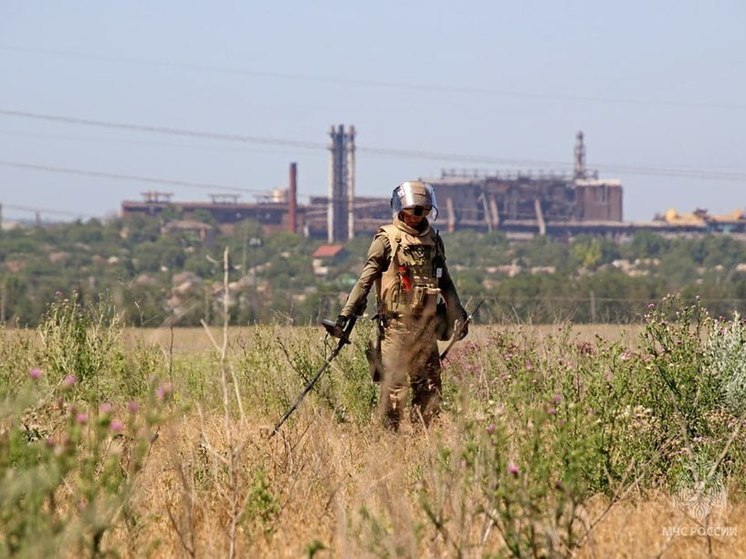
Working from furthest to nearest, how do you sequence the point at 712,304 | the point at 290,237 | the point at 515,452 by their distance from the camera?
the point at 290,237 → the point at 712,304 → the point at 515,452

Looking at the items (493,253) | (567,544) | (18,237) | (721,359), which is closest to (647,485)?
(721,359)

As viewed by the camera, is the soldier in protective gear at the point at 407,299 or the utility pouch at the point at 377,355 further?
the utility pouch at the point at 377,355

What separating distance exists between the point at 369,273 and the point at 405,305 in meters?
0.32

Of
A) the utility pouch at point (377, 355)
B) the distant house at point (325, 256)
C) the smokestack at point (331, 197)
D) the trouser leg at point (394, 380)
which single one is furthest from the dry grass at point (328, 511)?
the smokestack at point (331, 197)

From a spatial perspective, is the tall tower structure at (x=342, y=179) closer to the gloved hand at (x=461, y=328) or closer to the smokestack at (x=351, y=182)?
the smokestack at (x=351, y=182)

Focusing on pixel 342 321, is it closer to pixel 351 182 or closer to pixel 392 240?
pixel 392 240

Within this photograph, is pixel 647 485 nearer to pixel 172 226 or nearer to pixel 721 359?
pixel 721 359

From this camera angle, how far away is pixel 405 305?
10055 millimetres

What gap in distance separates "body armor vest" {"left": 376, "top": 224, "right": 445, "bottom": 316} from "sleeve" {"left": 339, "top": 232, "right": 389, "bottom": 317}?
0.05 metres

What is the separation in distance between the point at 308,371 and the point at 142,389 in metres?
1.59

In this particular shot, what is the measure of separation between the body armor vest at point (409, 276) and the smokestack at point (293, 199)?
164 meters

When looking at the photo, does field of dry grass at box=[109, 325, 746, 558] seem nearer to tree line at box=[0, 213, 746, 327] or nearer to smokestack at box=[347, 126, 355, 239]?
tree line at box=[0, 213, 746, 327]

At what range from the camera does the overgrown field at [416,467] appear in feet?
18.0

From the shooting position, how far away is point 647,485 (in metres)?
8.38
